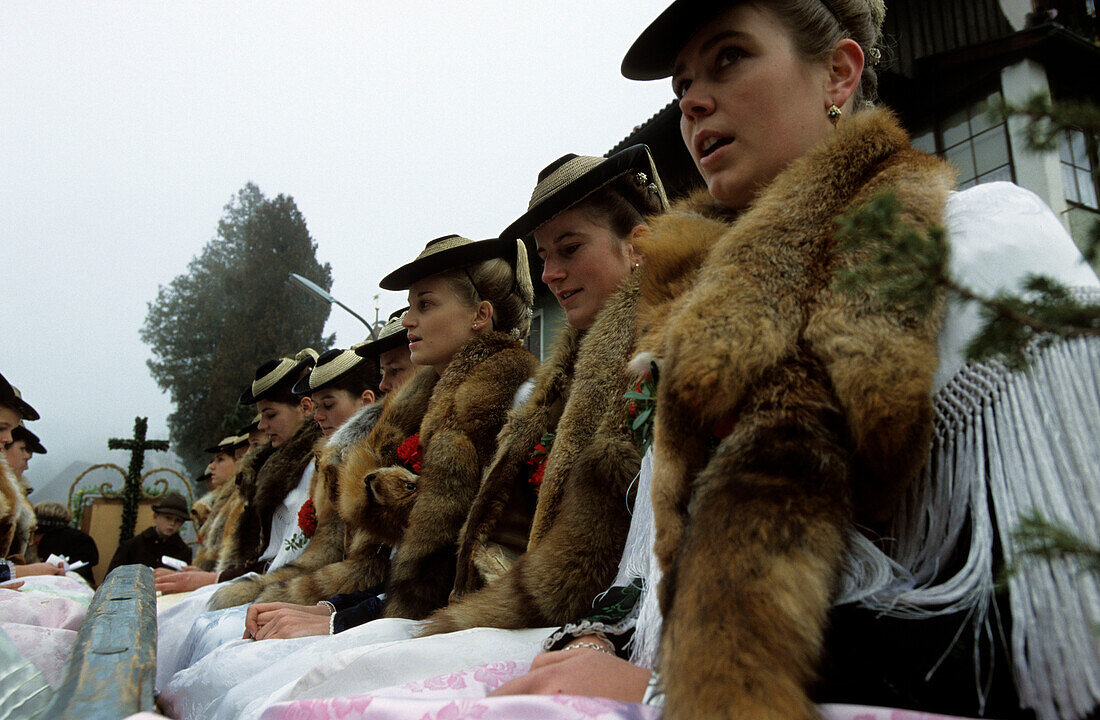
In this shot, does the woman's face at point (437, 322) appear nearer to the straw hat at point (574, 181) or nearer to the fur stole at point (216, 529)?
the straw hat at point (574, 181)

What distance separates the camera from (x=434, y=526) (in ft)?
10.4

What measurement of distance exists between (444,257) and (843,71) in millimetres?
2470

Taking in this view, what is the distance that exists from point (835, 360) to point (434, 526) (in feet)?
7.72

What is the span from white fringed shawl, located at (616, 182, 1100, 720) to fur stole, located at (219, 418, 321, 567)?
16.2ft

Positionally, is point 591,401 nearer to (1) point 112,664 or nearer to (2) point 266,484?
(1) point 112,664

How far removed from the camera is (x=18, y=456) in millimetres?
7156

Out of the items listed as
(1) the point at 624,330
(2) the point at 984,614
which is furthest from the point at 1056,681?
(1) the point at 624,330

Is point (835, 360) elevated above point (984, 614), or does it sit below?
above

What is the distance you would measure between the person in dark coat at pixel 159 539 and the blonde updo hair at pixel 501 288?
28.1 feet

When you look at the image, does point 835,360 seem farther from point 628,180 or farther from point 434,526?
point 434,526

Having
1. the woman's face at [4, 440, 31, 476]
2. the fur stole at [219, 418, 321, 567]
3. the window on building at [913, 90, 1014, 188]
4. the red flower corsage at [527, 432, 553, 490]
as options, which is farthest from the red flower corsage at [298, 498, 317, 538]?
the window on building at [913, 90, 1014, 188]

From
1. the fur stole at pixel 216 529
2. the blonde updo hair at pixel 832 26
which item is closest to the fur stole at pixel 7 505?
the fur stole at pixel 216 529

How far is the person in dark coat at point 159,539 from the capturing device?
33.9ft

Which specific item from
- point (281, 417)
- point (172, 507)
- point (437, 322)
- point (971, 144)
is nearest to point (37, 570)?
point (281, 417)
